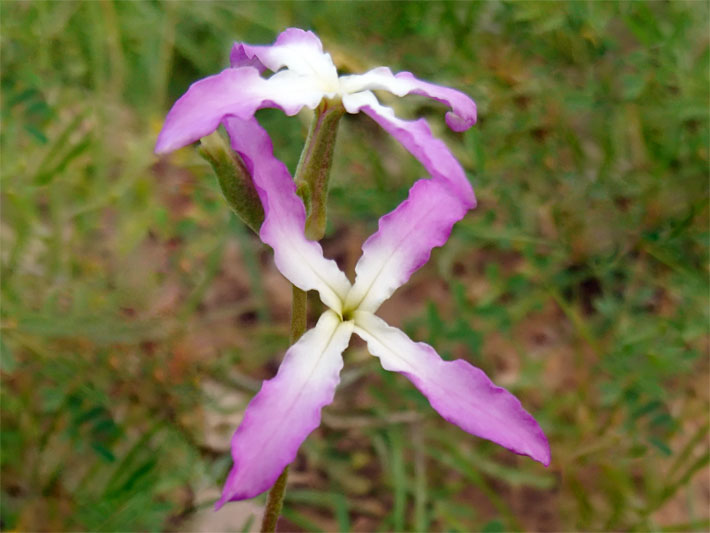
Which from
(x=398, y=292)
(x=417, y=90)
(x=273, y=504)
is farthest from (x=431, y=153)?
(x=398, y=292)

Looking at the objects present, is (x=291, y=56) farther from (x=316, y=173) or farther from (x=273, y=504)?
(x=273, y=504)

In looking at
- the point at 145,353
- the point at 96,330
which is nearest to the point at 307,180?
the point at 96,330

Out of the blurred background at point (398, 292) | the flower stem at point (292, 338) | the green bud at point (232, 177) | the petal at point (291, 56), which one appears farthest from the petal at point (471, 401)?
the blurred background at point (398, 292)

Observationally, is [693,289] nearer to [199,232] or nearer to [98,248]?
[199,232]

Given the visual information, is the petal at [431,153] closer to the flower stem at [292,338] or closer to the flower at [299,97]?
the flower at [299,97]

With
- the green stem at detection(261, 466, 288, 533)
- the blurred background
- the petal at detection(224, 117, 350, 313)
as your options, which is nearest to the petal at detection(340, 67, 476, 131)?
the petal at detection(224, 117, 350, 313)

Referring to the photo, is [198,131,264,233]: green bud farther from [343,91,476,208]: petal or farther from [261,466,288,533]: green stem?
[261,466,288,533]: green stem

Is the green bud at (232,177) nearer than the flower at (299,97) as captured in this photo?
No

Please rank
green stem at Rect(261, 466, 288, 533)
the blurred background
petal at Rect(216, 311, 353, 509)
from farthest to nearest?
the blurred background, green stem at Rect(261, 466, 288, 533), petal at Rect(216, 311, 353, 509)
